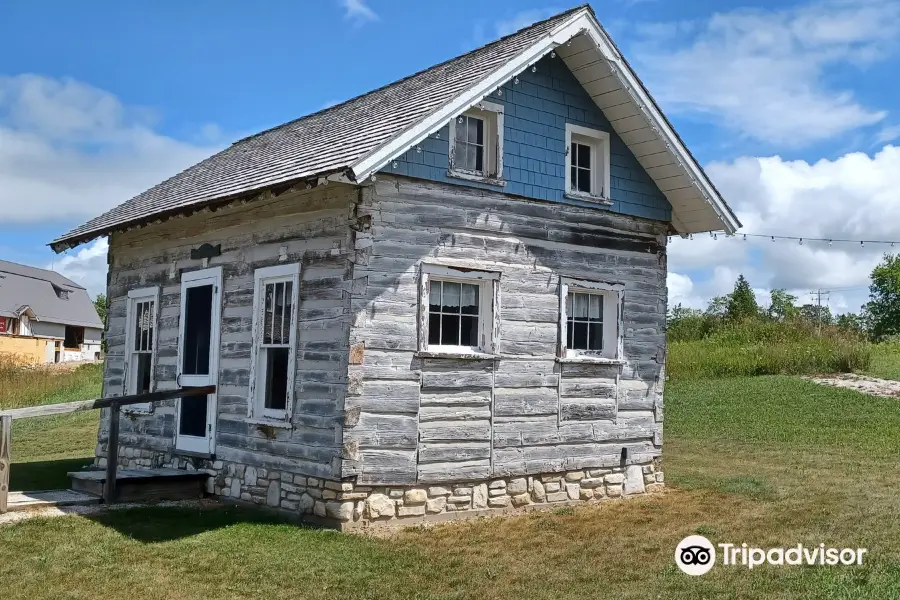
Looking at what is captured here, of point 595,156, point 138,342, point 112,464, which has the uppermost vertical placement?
point 595,156

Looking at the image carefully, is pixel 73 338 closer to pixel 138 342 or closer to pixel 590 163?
pixel 138 342

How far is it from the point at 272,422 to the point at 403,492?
6.22ft

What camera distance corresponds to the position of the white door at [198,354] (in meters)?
12.1

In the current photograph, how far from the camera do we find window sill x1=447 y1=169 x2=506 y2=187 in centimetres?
1091

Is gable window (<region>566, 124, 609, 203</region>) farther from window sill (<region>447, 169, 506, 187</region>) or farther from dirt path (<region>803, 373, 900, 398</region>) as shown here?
dirt path (<region>803, 373, 900, 398</region>)

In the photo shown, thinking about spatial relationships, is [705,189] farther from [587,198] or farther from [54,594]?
[54,594]

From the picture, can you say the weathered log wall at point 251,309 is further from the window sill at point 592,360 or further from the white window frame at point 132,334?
the window sill at point 592,360

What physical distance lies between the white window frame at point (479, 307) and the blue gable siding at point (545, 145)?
3.70 ft

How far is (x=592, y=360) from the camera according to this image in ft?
40.3

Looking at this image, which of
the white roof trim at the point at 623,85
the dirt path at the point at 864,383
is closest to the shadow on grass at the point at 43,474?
the white roof trim at the point at 623,85

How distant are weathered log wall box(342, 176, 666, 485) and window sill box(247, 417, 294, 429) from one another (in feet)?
3.64

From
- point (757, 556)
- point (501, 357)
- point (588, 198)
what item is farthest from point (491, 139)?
point (757, 556)

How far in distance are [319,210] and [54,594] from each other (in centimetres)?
510

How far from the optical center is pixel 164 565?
27.6 feet
